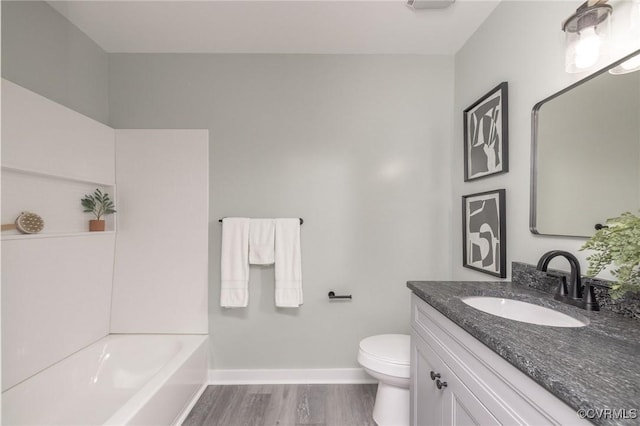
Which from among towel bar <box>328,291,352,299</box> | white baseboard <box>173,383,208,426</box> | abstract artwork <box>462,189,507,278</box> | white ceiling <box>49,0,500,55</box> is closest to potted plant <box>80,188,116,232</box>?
white ceiling <box>49,0,500,55</box>

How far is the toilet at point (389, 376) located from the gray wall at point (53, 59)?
7.77 feet

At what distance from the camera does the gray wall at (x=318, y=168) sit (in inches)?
83.7

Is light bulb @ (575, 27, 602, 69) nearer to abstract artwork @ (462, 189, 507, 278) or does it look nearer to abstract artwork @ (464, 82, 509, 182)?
abstract artwork @ (464, 82, 509, 182)

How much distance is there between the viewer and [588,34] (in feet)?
3.41

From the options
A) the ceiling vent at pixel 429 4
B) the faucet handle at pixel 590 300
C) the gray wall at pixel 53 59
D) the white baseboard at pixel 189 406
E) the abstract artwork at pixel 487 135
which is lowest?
the white baseboard at pixel 189 406

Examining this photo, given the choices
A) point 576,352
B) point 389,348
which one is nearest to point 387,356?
point 389,348

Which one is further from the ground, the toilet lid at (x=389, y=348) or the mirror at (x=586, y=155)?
the mirror at (x=586, y=155)

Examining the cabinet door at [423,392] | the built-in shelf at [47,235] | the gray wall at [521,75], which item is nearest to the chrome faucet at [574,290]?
the gray wall at [521,75]

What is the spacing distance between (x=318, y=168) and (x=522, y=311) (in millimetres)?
1462

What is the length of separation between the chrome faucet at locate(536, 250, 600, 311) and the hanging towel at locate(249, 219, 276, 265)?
1.53 metres

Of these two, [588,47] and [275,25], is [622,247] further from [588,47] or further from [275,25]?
[275,25]

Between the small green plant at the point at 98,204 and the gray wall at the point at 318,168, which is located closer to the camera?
the small green plant at the point at 98,204

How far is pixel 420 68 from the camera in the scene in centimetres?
214

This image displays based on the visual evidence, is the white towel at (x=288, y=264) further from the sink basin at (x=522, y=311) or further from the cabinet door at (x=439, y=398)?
the sink basin at (x=522, y=311)
